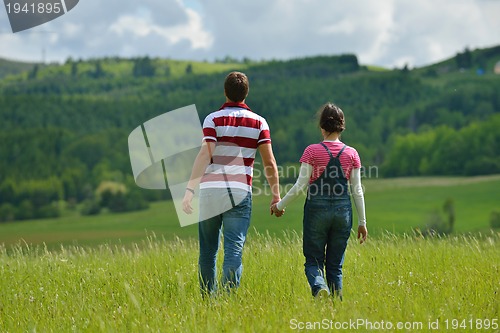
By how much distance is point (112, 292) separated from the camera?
674 cm

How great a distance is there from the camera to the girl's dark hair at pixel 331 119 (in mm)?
6020

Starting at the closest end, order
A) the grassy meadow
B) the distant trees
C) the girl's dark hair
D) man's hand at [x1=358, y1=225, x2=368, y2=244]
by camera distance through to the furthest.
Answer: the grassy meadow
the girl's dark hair
man's hand at [x1=358, y1=225, x2=368, y2=244]
the distant trees

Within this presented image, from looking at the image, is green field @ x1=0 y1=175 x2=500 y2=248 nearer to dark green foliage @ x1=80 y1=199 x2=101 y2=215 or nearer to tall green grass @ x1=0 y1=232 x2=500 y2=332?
dark green foliage @ x1=80 y1=199 x2=101 y2=215

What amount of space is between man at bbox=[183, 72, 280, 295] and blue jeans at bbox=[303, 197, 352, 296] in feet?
1.95

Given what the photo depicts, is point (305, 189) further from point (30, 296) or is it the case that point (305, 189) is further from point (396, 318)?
point (30, 296)

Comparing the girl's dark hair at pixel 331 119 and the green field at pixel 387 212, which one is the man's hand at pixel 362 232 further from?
the green field at pixel 387 212

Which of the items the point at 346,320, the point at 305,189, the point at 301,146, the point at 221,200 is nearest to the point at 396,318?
the point at 346,320

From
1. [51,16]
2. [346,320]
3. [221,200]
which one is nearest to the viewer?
[346,320]

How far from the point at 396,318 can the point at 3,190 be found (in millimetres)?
174329

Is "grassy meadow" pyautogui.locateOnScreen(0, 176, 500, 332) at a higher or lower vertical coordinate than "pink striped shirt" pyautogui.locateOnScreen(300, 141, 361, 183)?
lower

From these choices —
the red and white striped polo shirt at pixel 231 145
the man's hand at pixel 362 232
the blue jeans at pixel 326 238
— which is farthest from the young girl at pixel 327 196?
the red and white striped polo shirt at pixel 231 145

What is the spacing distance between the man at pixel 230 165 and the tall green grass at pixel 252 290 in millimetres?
641

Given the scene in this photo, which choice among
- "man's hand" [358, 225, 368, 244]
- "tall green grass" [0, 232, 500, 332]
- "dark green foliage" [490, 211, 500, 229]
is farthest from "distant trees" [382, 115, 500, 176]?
"man's hand" [358, 225, 368, 244]

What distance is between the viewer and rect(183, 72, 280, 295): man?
6.08 metres
